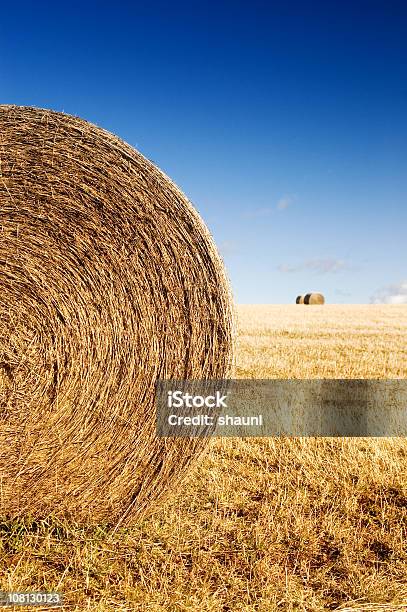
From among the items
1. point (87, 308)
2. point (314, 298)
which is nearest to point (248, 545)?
point (87, 308)

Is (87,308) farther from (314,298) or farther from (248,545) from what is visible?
(314,298)

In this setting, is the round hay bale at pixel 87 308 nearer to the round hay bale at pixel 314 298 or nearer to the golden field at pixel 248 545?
the golden field at pixel 248 545

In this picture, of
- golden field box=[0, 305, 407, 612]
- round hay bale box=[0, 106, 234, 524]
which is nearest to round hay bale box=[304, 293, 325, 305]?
golden field box=[0, 305, 407, 612]

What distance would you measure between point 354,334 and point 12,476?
16.2 metres

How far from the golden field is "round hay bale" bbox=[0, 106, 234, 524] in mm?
415

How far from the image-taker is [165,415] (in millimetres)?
3902

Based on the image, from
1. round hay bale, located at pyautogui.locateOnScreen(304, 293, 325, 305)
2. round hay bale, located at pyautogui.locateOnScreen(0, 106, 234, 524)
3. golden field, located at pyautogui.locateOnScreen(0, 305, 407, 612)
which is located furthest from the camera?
round hay bale, located at pyautogui.locateOnScreen(304, 293, 325, 305)

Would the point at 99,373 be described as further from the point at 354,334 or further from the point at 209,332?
the point at 354,334

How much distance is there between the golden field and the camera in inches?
127

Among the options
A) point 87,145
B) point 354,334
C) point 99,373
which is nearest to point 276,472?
point 99,373

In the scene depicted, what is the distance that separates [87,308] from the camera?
3830mm

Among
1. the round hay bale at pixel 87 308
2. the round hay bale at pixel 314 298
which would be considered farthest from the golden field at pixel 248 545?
the round hay bale at pixel 314 298

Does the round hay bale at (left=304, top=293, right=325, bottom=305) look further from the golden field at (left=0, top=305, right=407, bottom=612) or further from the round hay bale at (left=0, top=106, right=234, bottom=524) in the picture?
the round hay bale at (left=0, top=106, right=234, bottom=524)

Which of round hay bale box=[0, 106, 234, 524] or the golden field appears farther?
round hay bale box=[0, 106, 234, 524]
